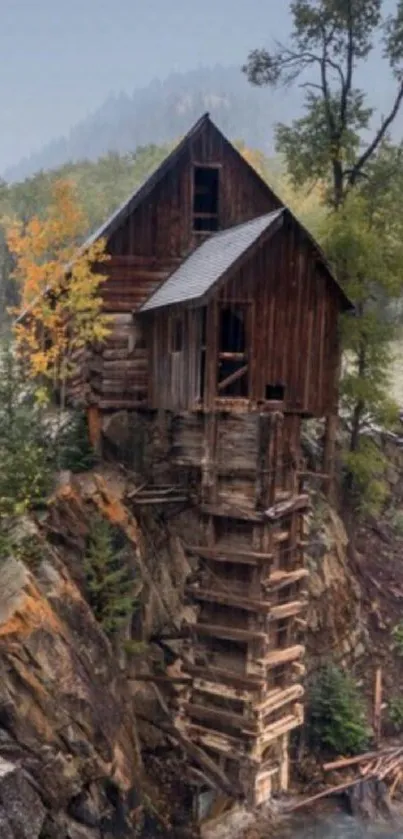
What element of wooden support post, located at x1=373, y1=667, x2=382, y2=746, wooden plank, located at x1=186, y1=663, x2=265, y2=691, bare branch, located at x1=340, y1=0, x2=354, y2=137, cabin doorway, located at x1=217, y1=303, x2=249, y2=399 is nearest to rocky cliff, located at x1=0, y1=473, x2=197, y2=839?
wooden plank, located at x1=186, y1=663, x2=265, y2=691

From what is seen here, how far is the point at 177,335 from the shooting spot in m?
18.9

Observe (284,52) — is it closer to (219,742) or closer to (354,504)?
(354,504)

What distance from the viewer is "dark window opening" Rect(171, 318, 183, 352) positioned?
61.3ft

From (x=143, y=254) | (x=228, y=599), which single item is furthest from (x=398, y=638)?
(x=143, y=254)

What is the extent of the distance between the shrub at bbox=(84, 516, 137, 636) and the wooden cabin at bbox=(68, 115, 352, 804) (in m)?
1.97

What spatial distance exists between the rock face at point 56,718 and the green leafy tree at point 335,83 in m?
16.2

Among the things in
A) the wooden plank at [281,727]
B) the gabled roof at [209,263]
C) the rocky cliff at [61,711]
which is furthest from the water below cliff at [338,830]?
the gabled roof at [209,263]

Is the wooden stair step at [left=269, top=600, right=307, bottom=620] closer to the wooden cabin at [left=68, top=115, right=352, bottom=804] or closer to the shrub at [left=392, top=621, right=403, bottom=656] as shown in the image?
the wooden cabin at [left=68, top=115, right=352, bottom=804]

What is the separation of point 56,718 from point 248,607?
5.31 m

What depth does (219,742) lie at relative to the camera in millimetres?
17875

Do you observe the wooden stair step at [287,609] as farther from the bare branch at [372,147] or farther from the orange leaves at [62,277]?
the bare branch at [372,147]

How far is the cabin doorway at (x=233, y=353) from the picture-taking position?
17703mm

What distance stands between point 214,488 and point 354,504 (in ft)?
29.6

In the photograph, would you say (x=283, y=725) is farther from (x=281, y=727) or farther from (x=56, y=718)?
(x=56, y=718)
